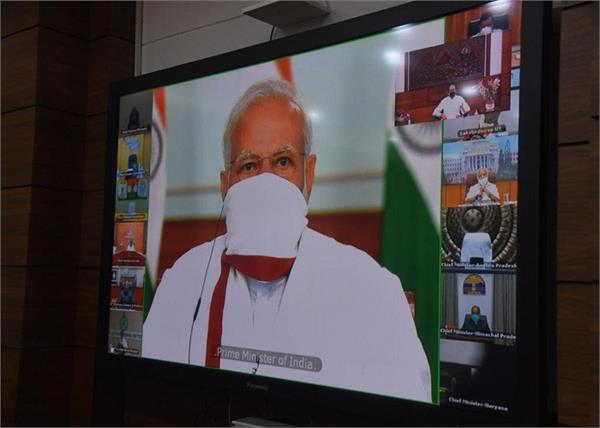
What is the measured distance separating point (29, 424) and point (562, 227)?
2.47m

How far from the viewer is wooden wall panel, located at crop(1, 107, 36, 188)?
3.15 m

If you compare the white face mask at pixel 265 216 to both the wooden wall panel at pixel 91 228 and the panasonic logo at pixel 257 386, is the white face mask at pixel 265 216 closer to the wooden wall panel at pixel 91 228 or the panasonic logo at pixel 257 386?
the panasonic logo at pixel 257 386

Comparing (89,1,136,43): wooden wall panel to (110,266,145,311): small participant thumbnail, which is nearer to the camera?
(110,266,145,311): small participant thumbnail

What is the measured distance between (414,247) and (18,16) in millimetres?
2349

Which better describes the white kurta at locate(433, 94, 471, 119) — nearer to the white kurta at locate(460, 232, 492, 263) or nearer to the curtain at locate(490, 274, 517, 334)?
the white kurta at locate(460, 232, 492, 263)

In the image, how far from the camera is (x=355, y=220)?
2230 mm

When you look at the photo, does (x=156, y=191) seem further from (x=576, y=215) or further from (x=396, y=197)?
(x=576, y=215)

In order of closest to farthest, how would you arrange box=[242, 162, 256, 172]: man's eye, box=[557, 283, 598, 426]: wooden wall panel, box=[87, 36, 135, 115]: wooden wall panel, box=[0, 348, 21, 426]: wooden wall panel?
1. box=[557, 283, 598, 426]: wooden wall panel
2. box=[242, 162, 256, 172]: man's eye
3. box=[0, 348, 21, 426]: wooden wall panel
4. box=[87, 36, 135, 115]: wooden wall panel

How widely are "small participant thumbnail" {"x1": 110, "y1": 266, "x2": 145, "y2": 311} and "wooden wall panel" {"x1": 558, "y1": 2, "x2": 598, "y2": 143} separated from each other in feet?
5.91

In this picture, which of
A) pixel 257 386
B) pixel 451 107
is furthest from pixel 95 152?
pixel 451 107

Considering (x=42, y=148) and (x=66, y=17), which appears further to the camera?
(x=66, y=17)

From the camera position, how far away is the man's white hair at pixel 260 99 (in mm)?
2400

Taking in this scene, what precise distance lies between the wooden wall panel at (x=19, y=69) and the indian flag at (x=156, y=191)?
70cm

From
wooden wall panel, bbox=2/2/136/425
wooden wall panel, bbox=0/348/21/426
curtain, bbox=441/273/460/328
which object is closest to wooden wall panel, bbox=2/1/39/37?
wooden wall panel, bbox=2/2/136/425
